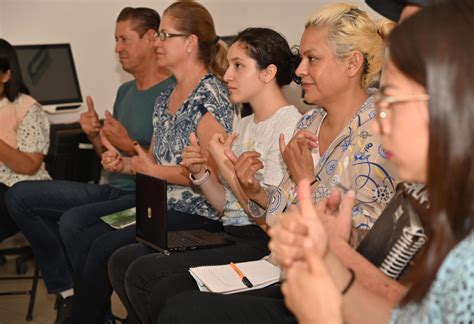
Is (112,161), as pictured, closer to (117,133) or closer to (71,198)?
(117,133)

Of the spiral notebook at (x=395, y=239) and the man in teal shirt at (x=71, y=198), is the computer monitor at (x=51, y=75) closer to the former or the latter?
the man in teal shirt at (x=71, y=198)

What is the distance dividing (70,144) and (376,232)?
2.43 metres

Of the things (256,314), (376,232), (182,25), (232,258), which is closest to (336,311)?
(376,232)

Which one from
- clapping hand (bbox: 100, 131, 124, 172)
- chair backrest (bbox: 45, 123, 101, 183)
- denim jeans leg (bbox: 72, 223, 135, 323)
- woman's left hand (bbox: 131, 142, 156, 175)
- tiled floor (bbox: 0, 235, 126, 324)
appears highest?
woman's left hand (bbox: 131, 142, 156, 175)

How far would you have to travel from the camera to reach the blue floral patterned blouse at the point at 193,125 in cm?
280

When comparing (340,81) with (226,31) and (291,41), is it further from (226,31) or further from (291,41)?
(226,31)

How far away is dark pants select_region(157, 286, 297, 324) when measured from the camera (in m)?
1.76

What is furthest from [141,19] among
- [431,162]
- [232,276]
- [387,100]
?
[431,162]

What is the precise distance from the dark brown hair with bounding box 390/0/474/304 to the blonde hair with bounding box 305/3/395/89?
996mm

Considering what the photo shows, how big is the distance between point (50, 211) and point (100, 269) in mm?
661

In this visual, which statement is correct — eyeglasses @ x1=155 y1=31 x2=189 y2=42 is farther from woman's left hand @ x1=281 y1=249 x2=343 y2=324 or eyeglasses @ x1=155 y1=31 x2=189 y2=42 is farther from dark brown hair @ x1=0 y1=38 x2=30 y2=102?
woman's left hand @ x1=281 y1=249 x2=343 y2=324

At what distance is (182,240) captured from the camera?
2.47 meters

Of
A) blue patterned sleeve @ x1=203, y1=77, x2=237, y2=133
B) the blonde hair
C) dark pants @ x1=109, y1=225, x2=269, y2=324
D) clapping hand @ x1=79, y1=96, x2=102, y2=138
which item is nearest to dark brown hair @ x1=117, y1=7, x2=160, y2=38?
clapping hand @ x1=79, y1=96, x2=102, y2=138

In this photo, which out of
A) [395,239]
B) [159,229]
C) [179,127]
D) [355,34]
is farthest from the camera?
[179,127]
